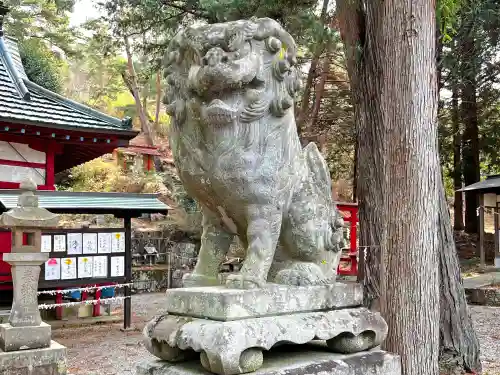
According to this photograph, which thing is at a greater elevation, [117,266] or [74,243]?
[74,243]

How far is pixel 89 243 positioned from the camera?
9172 mm


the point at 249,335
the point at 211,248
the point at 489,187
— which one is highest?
the point at 489,187

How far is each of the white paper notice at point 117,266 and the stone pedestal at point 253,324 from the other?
7.20 m

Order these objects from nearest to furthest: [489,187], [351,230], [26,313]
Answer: [26,313]
[351,230]
[489,187]

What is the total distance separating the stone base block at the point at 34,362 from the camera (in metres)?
6.20

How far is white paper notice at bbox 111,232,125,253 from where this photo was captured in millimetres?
9461

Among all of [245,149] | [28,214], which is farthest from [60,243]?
[245,149]

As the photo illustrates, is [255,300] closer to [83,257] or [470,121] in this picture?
[83,257]

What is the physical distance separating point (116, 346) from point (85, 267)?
1.49 meters

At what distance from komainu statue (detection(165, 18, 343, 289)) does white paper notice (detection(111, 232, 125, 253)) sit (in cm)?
720

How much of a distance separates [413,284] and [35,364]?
4777 mm

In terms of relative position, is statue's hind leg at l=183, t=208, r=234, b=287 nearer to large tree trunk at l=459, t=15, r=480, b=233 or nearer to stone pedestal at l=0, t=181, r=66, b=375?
stone pedestal at l=0, t=181, r=66, b=375

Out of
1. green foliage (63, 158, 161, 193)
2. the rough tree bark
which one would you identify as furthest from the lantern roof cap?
green foliage (63, 158, 161, 193)

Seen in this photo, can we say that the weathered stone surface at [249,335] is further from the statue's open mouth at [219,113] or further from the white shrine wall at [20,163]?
the white shrine wall at [20,163]
